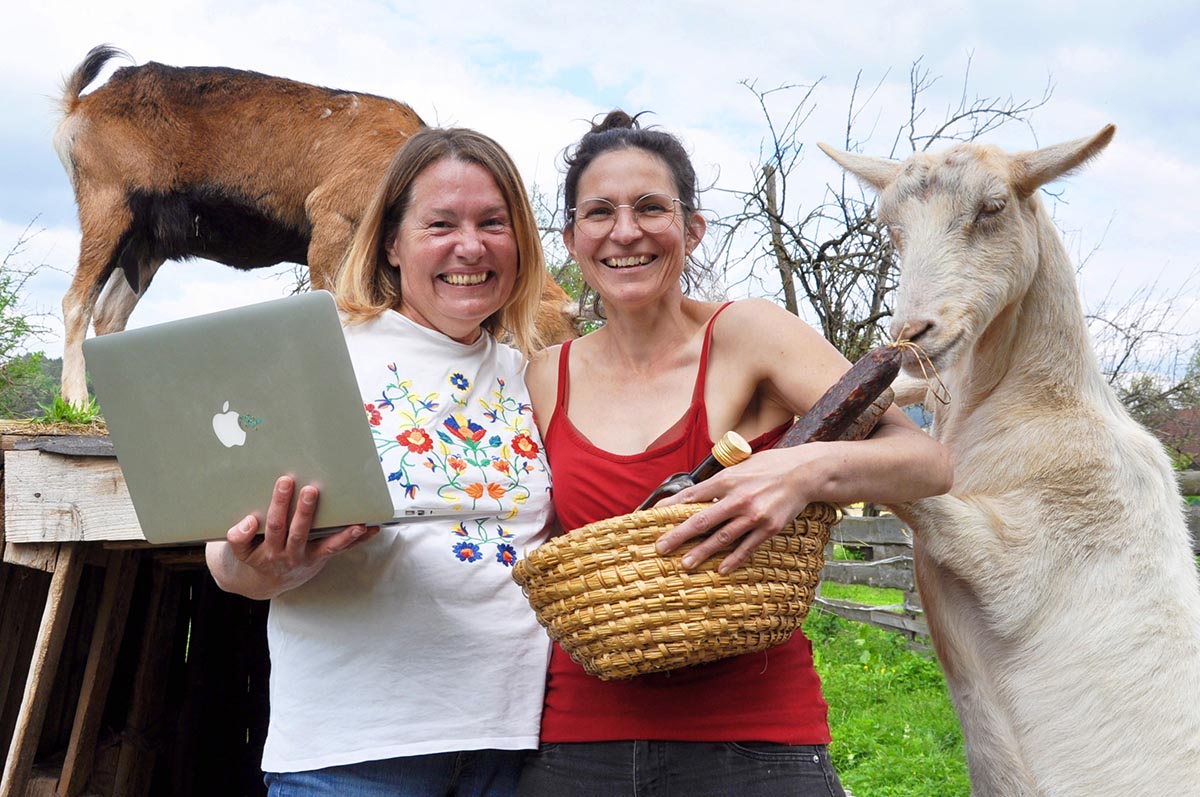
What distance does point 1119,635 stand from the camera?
2.31 meters

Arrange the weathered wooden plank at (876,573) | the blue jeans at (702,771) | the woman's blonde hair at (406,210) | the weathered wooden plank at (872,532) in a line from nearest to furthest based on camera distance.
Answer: the blue jeans at (702,771) < the woman's blonde hair at (406,210) < the weathered wooden plank at (876,573) < the weathered wooden plank at (872,532)

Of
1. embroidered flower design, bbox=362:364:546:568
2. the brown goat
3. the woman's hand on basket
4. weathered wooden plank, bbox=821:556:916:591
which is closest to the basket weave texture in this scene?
the woman's hand on basket

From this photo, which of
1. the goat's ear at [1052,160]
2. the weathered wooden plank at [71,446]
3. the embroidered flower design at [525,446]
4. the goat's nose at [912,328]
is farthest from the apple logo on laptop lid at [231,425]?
the goat's ear at [1052,160]

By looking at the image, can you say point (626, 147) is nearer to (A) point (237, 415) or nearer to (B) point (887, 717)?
(A) point (237, 415)

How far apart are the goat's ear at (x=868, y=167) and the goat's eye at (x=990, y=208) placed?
289mm

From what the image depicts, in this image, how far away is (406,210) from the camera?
221cm

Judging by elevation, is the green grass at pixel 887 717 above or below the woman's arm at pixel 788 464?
below

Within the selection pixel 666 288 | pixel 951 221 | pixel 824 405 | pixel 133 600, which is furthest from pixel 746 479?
pixel 133 600

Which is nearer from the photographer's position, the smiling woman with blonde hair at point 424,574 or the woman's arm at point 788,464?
the woman's arm at point 788,464

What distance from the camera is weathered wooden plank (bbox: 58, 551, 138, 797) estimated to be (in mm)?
3475

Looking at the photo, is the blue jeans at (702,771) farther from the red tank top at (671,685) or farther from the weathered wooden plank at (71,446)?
the weathered wooden plank at (71,446)

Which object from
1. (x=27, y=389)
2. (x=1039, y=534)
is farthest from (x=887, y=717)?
(x=27, y=389)

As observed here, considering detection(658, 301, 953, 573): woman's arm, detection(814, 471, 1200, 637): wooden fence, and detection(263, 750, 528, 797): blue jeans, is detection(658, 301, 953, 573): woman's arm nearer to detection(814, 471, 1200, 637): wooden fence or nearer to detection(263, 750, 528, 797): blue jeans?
detection(263, 750, 528, 797): blue jeans

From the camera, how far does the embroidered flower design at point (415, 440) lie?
1919 mm
